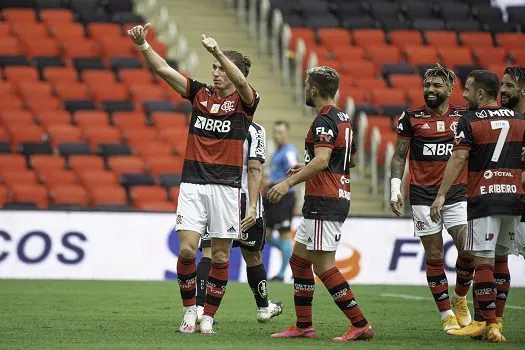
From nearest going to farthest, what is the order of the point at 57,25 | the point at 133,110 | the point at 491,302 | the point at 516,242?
1. the point at 491,302
2. the point at 516,242
3. the point at 133,110
4. the point at 57,25

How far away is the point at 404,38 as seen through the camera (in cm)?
2633

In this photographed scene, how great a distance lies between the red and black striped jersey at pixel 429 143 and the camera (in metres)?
10.5

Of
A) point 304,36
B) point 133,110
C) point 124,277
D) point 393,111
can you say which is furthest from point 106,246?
point 304,36

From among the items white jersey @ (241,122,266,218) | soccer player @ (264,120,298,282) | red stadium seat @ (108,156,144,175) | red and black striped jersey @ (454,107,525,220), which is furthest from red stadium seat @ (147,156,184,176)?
red and black striped jersey @ (454,107,525,220)

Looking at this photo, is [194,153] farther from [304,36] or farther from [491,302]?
[304,36]

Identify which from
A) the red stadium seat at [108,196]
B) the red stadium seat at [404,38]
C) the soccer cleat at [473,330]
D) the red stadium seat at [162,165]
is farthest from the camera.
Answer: the red stadium seat at [404,38]

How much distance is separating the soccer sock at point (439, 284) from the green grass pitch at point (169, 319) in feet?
0.85

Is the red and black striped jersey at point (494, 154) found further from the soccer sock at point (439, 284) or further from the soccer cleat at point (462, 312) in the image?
the soccer cleat at point (462, 312)

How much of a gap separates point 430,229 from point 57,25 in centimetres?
1584

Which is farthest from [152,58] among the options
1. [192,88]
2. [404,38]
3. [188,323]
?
[404,38]

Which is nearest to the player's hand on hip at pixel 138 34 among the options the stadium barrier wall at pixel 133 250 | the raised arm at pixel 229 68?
the raised arm at pixel 229 68

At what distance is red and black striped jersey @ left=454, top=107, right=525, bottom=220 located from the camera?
31.0ft

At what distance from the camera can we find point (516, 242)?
10125 mm


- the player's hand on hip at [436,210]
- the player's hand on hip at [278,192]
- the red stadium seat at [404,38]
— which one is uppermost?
the red stadium seat at [404,38]
